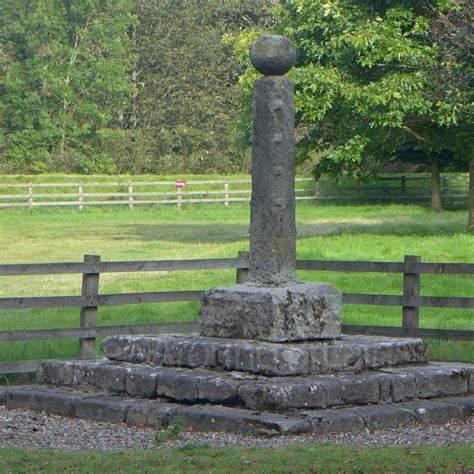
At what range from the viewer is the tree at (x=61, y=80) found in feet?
219

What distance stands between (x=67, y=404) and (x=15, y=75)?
57.5 metres

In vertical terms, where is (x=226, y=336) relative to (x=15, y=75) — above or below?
below

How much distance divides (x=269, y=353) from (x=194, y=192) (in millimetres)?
43997

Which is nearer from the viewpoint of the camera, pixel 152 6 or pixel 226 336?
pixel 226 336

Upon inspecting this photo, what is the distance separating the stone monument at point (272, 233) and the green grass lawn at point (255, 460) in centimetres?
258

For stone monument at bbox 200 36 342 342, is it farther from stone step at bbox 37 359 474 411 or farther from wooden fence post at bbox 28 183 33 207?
wooden fence post at bbox 28 183 33 207

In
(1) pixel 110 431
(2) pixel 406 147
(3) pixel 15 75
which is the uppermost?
(3) pixel 15 75

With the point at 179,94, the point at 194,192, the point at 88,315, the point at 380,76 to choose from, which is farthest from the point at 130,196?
the point at 88,315

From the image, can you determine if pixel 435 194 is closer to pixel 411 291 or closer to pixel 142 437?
pixel 411 291

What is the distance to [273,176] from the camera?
11445 millimetres

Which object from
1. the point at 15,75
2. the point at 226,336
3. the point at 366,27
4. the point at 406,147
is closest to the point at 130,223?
the point at 406,147

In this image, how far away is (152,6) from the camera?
241 ft

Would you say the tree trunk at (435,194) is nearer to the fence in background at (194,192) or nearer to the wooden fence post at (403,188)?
the fence in background at (194,192)

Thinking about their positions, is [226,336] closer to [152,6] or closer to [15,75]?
[15,75]
